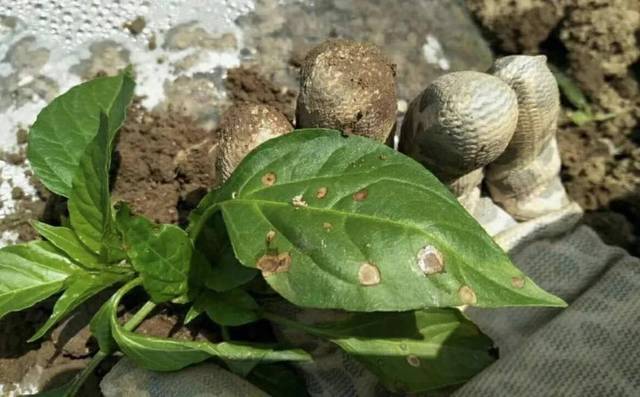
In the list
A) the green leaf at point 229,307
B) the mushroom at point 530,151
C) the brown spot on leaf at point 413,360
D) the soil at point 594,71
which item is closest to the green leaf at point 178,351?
the green leaf at point 229,307

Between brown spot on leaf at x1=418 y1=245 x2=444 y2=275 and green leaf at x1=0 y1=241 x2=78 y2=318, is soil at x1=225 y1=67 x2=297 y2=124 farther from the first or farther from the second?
brown spot on leaf at x1=418 y1=245 x2=444 y2=275

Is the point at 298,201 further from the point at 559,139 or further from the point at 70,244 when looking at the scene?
the point at 559,139

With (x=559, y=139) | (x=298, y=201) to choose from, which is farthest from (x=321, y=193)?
(x=559, y=139)

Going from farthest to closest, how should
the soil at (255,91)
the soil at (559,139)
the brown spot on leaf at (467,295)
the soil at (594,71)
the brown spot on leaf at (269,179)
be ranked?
the soil at (594,71)
the soil at (255,91)
the soil at (559,139)
the brown spot on leaf at (269,179)
the brown spot on leaf at (467,295)

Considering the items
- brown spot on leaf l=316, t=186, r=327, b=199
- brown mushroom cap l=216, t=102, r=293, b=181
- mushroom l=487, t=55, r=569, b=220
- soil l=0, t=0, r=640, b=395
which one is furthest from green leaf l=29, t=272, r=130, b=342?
mushroom l=487, t=55, r=569, b=220

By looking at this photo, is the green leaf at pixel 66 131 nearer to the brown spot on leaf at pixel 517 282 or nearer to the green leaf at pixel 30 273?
the green leaf at pixel 30 273

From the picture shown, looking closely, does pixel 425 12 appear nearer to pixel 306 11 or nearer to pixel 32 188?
pixel 306 11
